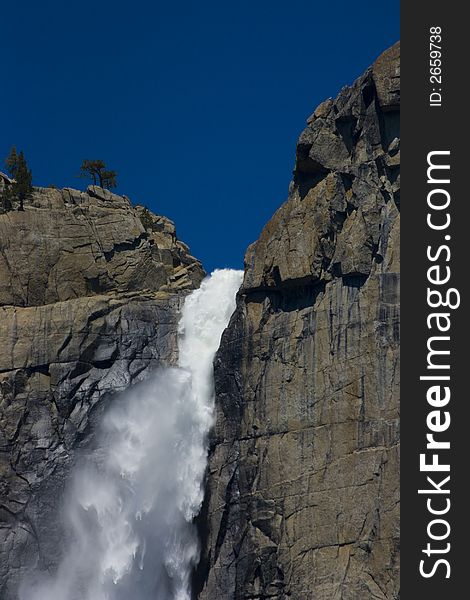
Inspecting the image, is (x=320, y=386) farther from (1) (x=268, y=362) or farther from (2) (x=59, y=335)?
(2) (x=59, y=335)

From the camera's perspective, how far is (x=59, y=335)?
106 m

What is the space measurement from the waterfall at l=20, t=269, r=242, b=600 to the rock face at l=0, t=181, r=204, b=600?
1057 mm

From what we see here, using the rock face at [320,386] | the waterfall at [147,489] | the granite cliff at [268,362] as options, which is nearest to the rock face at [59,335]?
the granite cliff at [268,362]

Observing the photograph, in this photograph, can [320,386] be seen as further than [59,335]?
No

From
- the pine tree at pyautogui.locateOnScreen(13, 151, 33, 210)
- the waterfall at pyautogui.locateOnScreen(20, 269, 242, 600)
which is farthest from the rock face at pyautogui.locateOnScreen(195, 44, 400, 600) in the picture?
the pine tree at pyautogui.locateOnScreen(13, 151, 33, 210)

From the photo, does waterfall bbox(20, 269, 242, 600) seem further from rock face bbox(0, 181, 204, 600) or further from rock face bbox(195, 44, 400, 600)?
rock face bbox(195, 44, 400, 600)

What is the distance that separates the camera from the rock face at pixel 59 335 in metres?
102

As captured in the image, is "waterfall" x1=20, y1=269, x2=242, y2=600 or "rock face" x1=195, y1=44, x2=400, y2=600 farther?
"waterfall" x1=20, y1=269, x2=242, y2=600

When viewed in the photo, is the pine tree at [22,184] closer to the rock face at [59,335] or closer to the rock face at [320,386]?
the rock face at [59,335]

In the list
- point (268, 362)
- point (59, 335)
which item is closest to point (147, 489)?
point (59, 335)

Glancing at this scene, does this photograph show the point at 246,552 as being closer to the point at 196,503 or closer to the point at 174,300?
the point at 196,503

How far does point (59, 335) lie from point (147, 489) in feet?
38.1

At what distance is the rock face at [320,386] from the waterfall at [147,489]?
7.55 ft

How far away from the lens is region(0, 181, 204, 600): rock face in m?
102
